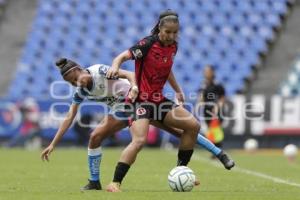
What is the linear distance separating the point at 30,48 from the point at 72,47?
1798 millimetres

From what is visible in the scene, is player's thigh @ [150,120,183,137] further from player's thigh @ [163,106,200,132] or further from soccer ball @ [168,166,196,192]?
soccer ball @ [168,166,196,192]

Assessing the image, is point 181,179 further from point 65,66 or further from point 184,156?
point 65,66

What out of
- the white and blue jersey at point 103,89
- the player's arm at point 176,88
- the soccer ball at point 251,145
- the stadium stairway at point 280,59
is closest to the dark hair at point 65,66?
the white and blue jersey at point 103,89

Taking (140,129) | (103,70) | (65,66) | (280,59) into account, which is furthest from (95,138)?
(280,59)

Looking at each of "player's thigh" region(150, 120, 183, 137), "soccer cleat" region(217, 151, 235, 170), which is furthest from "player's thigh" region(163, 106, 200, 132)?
"soccer cleat" region(217, 151, 235, 170)

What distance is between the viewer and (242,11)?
30.3 meters

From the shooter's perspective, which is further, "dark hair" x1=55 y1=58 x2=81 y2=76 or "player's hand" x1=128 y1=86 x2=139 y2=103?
"dark hair" x1=55 y1=58 x2=81 y2=76

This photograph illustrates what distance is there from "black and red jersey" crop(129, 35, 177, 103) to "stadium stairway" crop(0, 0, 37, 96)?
→ 19957mm

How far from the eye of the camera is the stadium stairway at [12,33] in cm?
3027

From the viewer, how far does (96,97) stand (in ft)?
33.9

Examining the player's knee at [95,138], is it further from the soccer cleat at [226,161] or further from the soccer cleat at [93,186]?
the soccer cleat at [226,161]

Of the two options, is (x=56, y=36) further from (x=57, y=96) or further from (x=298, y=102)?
(x=298, y=102)

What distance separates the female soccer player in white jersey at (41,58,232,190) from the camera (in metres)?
9.91

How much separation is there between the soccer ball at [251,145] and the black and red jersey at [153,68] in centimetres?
1462
